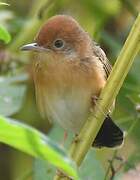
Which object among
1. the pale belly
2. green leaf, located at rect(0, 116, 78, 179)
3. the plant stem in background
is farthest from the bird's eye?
green leaf, located at rect(0, 116, 78, 179)

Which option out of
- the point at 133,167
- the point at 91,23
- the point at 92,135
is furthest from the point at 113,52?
the point at 92,135

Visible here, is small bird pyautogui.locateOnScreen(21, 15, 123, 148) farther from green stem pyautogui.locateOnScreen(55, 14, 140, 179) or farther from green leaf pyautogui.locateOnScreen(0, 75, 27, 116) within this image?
green stem pyautogui.locateOnScreen(55, 14, 140, 179)

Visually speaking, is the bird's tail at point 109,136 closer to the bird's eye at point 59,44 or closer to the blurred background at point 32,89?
the blurred background at point 32,89

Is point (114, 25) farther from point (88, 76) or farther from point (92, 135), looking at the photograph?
point (92, 135)

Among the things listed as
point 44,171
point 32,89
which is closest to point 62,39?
point 44,171

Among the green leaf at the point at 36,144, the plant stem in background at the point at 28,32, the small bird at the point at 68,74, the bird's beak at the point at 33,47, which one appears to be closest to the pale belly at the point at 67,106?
the small bird at the point at 68,74

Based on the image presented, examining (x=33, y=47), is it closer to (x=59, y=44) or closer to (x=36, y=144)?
(x=59, y=44)
